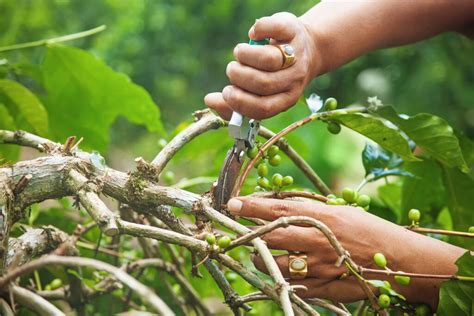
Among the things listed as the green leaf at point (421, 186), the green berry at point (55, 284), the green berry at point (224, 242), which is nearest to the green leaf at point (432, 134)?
the green leaf at point (421, 186)

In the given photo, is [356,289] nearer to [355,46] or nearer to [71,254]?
[71,254]

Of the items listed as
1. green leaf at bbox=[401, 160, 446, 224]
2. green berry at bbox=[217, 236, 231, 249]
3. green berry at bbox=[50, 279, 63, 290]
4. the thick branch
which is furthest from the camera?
green leaf at bbox=[401, 160, 446, 224]

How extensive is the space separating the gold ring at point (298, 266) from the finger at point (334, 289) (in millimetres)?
17

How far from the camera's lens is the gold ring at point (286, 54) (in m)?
0.87

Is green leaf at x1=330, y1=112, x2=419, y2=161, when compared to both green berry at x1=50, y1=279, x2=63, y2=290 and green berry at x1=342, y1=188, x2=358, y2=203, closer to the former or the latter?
green berry at x1=342, y1=188, x2=358, y2=203

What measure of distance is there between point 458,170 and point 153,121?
0.56 meters

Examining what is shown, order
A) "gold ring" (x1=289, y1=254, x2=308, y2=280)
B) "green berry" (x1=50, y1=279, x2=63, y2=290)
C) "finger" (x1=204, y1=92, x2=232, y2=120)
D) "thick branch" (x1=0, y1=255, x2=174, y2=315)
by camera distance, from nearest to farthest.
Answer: "thick branch" (x1=0, y1=255, x2=174, y2=315), "gold ring" (x1=289, y1=254, x2=308, y2=280), "finger" (x1=204, y1=92, x2=232, y2=120), "green berry" (x1=50, y1=279, x2=63, y2=290)

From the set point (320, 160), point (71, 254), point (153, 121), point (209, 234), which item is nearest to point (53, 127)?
point (153, 121)

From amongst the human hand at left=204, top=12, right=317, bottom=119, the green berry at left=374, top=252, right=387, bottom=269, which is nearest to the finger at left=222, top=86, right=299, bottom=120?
the human hand at left=204, top=12, right=317, bottom=119

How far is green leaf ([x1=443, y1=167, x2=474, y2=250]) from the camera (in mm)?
1104

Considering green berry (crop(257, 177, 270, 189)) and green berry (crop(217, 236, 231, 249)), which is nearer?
green berry (crop(217, 236, 231, 249))

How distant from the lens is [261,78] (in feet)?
2.81

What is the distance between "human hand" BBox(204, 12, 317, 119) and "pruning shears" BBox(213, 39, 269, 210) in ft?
0.04

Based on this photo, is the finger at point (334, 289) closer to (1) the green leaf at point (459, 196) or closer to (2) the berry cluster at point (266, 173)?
(2) the berry cluster at point (266, 173)
